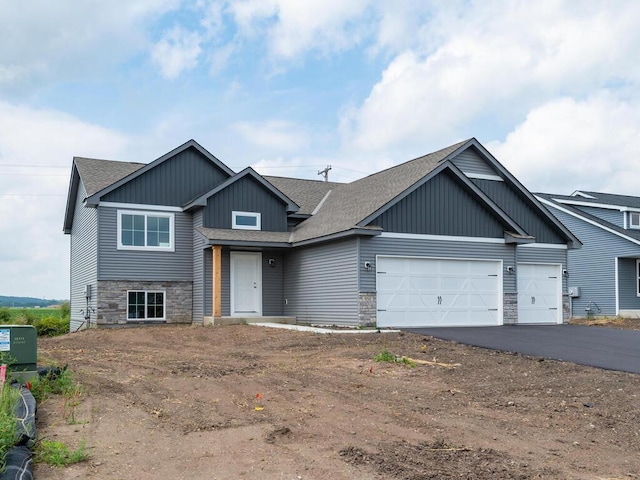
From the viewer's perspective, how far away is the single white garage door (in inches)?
736

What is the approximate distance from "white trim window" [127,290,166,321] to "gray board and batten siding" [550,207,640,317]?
18.1m

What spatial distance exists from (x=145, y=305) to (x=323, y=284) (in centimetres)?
621

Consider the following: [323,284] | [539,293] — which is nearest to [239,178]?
[323,284]

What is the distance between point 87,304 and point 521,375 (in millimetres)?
16149

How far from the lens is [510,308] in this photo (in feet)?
67.1

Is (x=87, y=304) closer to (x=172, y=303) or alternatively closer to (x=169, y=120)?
(x=172, y=303)

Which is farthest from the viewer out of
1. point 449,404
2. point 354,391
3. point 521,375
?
point 521,375

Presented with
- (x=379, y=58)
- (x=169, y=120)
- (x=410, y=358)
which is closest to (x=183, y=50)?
(x=379, y=58)

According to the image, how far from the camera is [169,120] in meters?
22.1

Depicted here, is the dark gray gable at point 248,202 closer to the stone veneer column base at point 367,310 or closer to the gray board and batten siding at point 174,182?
the gray board and batten siding at point 174,182

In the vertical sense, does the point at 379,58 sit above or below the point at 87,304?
above

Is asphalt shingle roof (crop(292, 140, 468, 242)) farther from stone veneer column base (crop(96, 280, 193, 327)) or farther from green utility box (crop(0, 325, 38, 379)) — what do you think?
green utility box (crop(0, 325, 38, 379))

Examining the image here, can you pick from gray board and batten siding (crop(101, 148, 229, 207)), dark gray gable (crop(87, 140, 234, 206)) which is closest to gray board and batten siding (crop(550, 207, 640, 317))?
dark gray gable (crop(87, 140, 234, 206))

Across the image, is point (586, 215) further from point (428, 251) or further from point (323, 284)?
point (323, 284)
